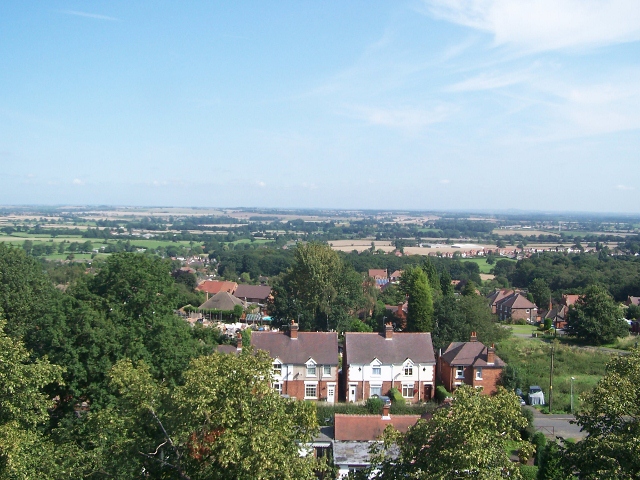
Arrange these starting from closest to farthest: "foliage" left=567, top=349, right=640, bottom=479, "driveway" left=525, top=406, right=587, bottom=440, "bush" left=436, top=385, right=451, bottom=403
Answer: "foliage" left=567, top=349, right=640, bottom=479, "driveway" left=525, top=406, right=587, bottom=440, "bush" left=436, top=385, right=451, bottom=403

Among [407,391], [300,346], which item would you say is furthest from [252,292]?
[407,391]

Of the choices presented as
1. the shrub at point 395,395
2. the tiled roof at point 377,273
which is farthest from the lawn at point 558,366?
the tiled roof at point 377,273

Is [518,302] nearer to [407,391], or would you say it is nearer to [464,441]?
[407,391]

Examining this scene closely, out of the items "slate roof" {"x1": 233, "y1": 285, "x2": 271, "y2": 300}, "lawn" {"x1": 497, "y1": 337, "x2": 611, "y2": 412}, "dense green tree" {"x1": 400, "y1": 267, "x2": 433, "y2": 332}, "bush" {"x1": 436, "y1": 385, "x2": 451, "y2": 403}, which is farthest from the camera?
"slate roof" {"x1": 233, "y1": 285, "x2": 271, "y2": 300}

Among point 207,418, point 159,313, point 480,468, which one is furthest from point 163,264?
point 480,468

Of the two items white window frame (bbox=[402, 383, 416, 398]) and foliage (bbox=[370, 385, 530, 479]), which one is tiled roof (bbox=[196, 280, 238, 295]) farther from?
foliage (bbox=[370, 385, 530, 479])

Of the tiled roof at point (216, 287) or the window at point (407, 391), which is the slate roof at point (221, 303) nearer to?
the tiled roof at point (216, 287)

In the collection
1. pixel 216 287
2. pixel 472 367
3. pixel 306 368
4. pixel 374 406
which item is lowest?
pixel 216 287

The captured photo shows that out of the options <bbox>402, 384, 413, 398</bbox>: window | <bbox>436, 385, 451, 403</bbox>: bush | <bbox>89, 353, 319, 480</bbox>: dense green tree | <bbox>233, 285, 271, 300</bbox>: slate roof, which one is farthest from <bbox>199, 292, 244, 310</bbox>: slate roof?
<bbox>89, 353, 319, 480</bbox>: dense green tree
